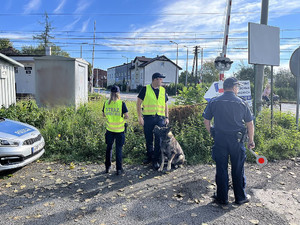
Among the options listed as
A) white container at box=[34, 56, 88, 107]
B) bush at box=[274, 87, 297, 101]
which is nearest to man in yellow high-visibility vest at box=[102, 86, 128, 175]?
white container at box=[34, 56, 88, 107]

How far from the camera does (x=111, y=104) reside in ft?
15.0

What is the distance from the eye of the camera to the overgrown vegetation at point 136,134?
579 centimetres

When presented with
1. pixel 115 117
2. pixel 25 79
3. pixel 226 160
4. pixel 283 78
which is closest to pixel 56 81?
pixel 115 117

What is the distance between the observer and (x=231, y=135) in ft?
11.1

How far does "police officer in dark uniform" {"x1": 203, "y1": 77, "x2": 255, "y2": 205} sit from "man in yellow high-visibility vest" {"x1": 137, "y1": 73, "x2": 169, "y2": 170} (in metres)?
1.53

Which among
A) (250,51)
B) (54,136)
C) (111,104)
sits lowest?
(54,136)

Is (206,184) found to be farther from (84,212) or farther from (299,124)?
(299,124)

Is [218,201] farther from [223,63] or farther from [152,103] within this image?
[223,63]

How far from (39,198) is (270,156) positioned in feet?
17.7

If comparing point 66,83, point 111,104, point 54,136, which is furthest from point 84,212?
point 66,83

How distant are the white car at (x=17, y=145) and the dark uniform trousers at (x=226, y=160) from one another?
355 centimetres

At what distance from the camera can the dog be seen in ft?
15.5

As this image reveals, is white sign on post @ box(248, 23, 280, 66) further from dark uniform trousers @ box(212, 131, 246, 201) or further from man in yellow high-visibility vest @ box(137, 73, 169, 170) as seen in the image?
dark uniform trousers @ box(212, 131, 246, 201)

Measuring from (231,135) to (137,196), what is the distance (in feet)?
6.00
